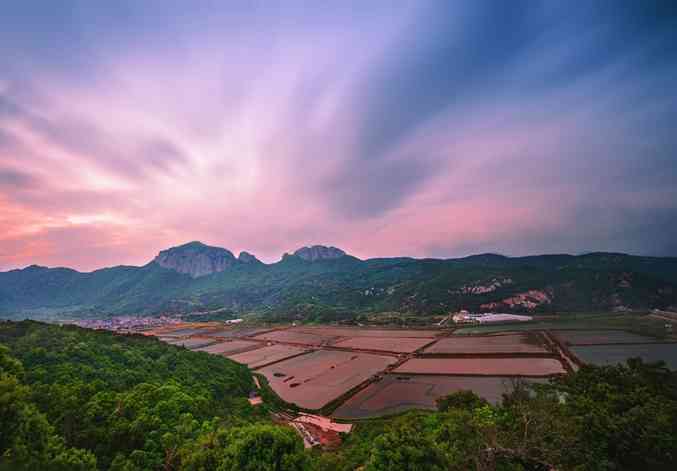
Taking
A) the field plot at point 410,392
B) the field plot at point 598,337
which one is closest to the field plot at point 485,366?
the field plot at point 410,392

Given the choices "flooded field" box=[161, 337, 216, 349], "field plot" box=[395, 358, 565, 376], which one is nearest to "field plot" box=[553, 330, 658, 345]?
"field plot" box=[395, 358, 565, 376]

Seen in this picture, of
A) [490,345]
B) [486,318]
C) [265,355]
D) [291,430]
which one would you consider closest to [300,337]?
[265,355]

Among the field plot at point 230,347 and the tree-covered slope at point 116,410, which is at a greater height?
the tree-covered slope at point 116,410

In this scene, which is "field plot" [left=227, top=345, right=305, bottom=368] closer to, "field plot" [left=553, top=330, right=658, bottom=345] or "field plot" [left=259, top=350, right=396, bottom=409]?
"field plot" [left=259, top=350, right=396, bottom=409]

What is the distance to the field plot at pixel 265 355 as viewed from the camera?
56.5 meters

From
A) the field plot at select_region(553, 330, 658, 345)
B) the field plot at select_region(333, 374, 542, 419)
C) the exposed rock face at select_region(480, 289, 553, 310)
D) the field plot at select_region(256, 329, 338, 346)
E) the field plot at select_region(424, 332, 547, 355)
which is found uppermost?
the exposed rock face at select_region(480, 289, 553, 310)

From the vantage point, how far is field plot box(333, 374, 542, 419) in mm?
31578

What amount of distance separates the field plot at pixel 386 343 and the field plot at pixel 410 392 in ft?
59.1

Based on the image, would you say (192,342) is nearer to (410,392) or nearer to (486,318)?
(410,392)

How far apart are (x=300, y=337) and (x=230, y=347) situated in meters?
19.2

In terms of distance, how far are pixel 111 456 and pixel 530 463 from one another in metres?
22.6

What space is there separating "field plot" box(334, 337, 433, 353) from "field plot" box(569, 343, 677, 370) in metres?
26.5

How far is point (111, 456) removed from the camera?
678 inches

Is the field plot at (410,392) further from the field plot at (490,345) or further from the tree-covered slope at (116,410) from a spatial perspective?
the field plot at (490,345)
